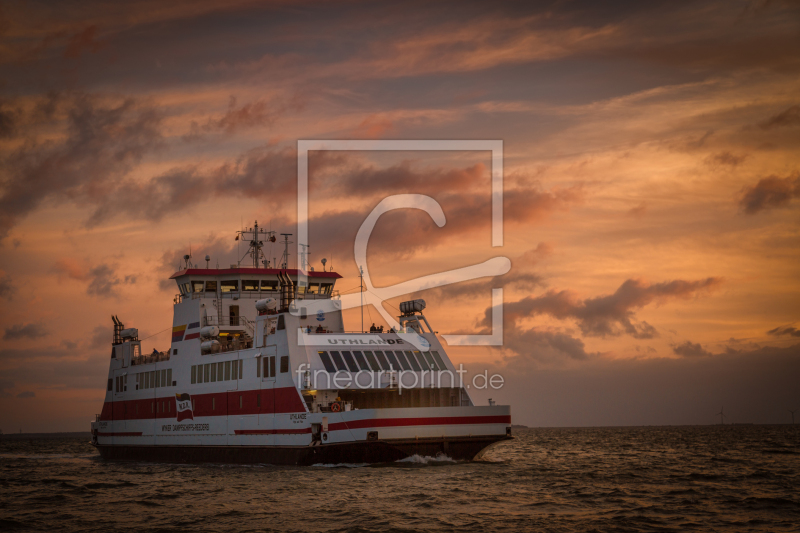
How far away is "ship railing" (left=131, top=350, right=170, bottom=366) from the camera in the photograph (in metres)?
49.3

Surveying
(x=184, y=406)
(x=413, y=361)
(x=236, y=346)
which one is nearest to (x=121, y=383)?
(x=184, y=406)

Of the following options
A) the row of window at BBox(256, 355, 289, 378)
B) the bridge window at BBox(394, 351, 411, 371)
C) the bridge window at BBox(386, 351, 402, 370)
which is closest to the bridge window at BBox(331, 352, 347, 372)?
the row of window at BBox(256, 355, 289, 378)

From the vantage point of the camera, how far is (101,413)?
5691 centimetres

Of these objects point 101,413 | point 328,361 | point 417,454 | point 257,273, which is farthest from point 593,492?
point 101,413

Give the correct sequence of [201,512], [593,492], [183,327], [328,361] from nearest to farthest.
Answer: [201,512] < [593,492] < [328,361] < [183,327]

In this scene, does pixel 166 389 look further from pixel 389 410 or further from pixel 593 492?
pixel 593 492

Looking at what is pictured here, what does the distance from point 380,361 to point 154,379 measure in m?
18.2

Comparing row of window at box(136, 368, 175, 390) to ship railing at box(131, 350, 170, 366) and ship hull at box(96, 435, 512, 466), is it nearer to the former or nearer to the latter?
ship railing at box(131, 350, 170, 366)

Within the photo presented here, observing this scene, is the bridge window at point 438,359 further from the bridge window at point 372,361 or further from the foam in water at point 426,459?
the foam in water at point 426,459

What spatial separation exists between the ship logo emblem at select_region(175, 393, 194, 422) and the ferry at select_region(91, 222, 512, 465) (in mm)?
60

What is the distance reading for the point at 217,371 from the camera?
1683 inches

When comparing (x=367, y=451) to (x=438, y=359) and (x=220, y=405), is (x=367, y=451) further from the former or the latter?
(x=220, y=405)

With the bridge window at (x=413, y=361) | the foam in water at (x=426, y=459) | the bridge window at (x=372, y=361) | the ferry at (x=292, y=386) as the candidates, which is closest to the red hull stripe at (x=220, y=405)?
the ferry at (x=292, y=386)

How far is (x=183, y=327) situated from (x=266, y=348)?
1004 cm
